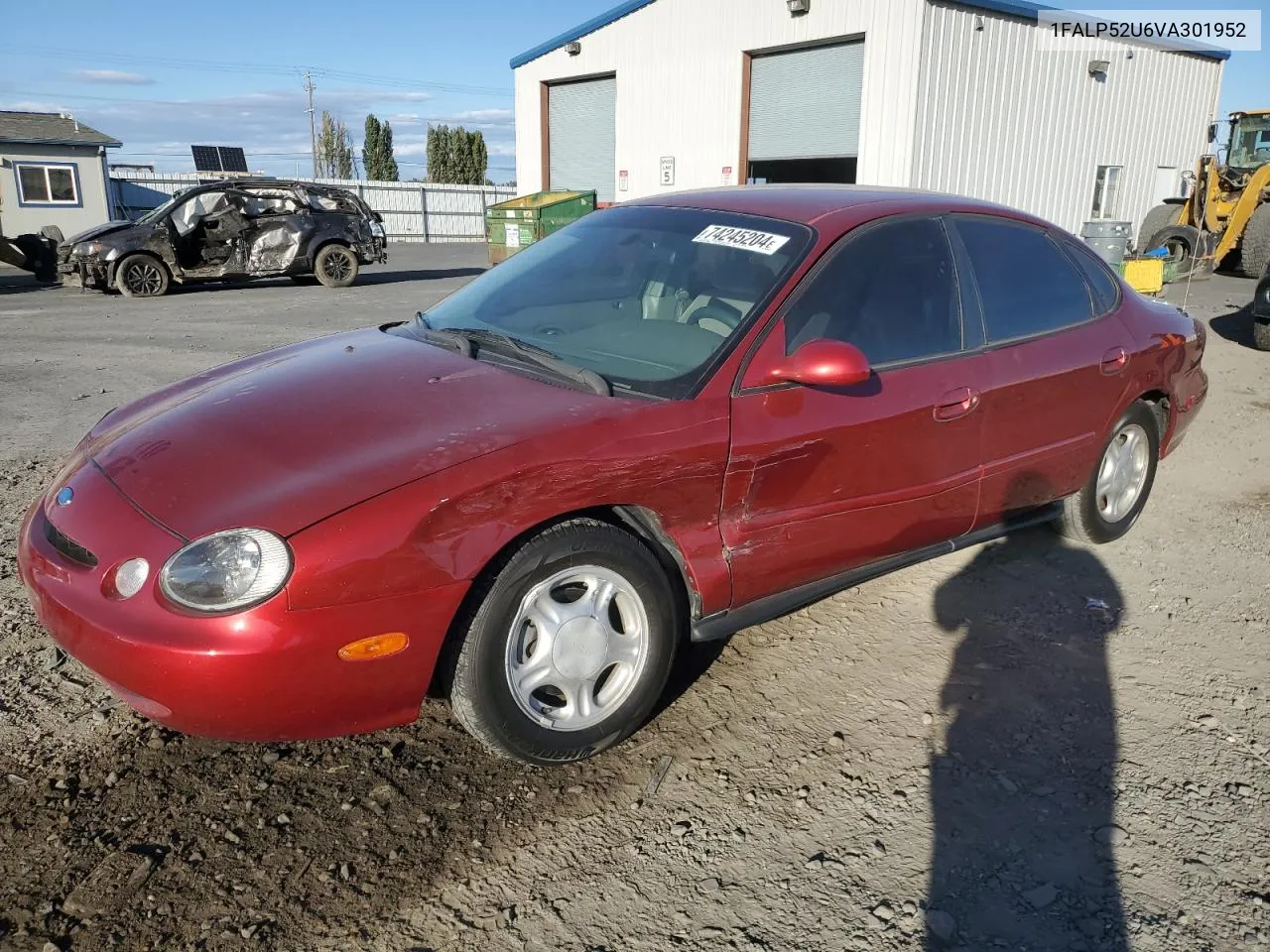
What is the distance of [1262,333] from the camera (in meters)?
10.0

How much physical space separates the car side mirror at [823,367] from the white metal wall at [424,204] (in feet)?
111

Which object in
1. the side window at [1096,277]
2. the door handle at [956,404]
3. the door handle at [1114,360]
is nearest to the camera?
the door handle at [956,404]

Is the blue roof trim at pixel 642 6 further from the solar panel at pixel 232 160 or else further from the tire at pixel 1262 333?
the solar panel at pixel 232 160

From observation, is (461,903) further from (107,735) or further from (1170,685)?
(1170,685)

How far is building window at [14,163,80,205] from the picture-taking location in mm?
26516

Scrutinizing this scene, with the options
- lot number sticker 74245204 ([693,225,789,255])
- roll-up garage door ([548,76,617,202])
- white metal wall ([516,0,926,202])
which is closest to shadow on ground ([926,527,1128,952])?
lot number sticker 74245204 ([693,225,789,255])

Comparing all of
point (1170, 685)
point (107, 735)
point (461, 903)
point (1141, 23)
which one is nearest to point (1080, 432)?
point (1170, 685)

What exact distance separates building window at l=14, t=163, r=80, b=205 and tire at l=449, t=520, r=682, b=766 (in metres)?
30.1

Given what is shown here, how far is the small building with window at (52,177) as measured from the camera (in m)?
26.2

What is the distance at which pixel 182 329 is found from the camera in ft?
37.4

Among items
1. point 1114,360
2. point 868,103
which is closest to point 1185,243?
point 868,103

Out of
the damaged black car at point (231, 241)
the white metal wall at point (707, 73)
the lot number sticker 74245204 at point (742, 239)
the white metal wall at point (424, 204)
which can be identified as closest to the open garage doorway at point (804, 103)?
the white metal wall at point (707, 73)

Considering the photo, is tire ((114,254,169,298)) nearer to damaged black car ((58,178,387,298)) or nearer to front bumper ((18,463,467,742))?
damaged black car ((58,178,387,298))

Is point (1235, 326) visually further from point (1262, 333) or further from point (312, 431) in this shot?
point (312, 431)
